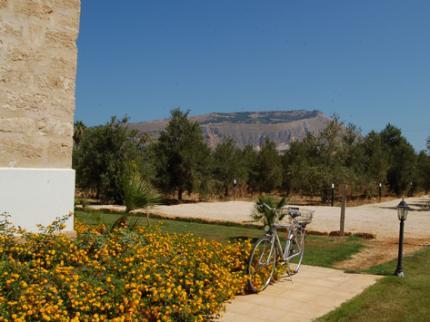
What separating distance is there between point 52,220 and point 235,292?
86.9 inches

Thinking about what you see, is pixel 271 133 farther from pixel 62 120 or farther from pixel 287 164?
pixel 62 120

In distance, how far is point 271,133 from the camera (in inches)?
7515

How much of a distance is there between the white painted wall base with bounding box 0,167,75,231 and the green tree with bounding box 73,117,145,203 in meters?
19.7

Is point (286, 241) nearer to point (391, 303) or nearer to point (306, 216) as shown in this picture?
point (306, 216)

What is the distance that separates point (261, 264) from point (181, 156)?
2227 cm

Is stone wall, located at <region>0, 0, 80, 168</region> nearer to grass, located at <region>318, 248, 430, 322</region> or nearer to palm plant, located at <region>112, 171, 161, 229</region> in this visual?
palm plant, located at <region>112, 171, 161, 229</region>

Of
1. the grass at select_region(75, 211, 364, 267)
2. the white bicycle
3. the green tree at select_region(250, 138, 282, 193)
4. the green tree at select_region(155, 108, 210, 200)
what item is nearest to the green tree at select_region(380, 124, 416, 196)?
the green tree at select_region(250, 138, 282, 193)

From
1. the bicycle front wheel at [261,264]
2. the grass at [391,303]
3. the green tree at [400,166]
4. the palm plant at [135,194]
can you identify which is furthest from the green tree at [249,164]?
the bicycle front wheel at [261,264]

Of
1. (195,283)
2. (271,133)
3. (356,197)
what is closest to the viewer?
(195,283)

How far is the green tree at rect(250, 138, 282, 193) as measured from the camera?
35062mm

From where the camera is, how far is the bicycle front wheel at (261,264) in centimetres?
544

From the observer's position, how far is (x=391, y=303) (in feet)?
17.5

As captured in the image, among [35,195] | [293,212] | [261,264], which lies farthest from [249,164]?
[35,195]

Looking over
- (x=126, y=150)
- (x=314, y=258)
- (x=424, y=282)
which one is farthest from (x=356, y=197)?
(x=424, y=282)
